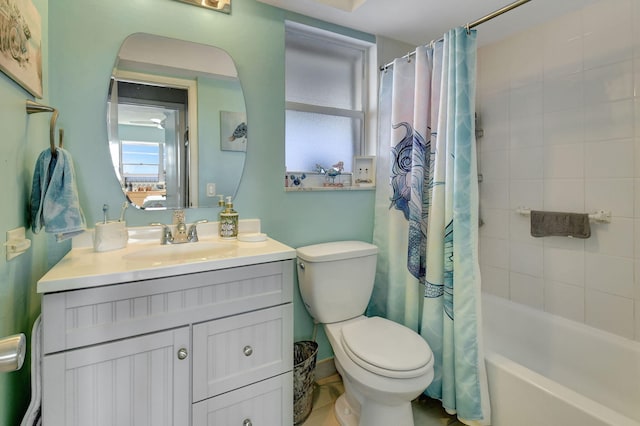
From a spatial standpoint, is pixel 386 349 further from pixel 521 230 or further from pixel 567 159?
pixel 567 159

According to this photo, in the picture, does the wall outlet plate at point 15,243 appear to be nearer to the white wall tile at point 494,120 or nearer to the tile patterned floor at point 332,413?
the tile patterned floor at point 332,413

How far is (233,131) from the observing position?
5.49 feet

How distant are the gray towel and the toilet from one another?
1.09m

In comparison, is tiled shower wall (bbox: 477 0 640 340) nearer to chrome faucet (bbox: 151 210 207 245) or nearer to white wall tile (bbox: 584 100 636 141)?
white wall tile (bbox: 584 100 636 141)

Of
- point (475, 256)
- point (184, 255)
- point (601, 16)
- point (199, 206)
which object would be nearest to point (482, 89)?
point (601, 16)

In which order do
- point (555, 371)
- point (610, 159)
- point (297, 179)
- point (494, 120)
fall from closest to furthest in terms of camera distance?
point (610, 159) → point (555, 371) → point (297, 179) → point (494, 120)

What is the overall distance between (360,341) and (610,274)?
1.47m

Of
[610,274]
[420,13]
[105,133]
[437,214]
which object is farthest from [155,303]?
[610,274]

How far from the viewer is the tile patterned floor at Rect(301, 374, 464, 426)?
5.40ft

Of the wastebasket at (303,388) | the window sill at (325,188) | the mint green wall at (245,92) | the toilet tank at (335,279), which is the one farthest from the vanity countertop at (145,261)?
the wastebasket at (303,388)

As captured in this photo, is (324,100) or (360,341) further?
(324,100)

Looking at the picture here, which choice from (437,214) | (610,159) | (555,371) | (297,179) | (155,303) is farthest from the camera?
(297,179)

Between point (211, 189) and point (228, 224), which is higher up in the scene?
point (211, 189)

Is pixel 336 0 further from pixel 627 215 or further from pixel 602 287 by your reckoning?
pixel 602 287
